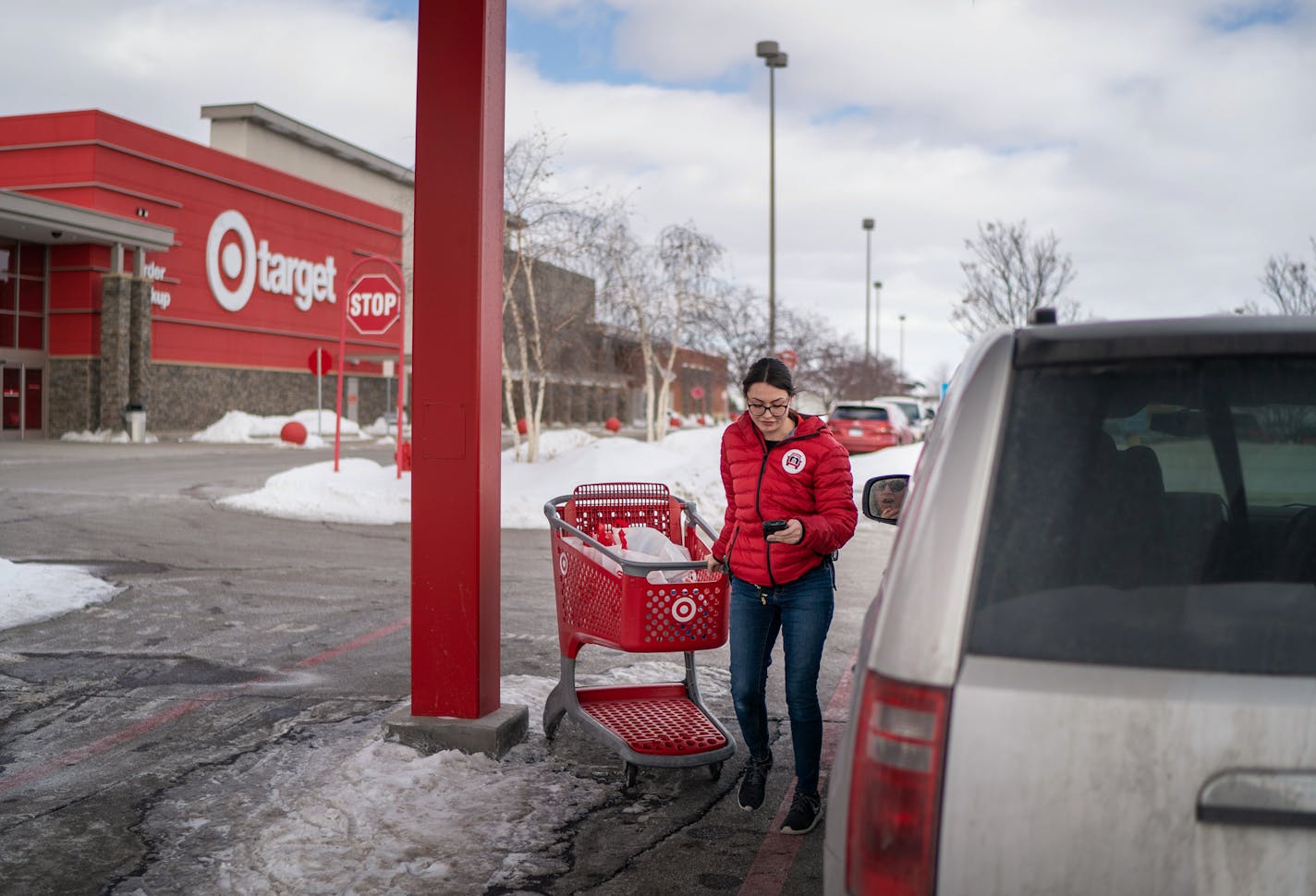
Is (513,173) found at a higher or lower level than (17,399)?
higher

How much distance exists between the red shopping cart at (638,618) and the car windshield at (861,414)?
90.9 feet

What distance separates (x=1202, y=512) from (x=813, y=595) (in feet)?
7.77

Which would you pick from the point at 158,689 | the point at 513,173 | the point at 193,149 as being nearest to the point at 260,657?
the point at 158,689

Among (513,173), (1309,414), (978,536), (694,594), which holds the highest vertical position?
(513,173)

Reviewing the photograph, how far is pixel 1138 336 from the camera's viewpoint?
1968mm

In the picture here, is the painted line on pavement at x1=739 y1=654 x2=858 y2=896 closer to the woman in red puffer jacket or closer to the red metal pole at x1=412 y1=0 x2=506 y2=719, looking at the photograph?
the woman in red puffer jacket

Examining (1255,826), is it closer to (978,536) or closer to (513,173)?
(978,536)

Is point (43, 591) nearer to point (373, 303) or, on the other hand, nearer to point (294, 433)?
point (373, 303)

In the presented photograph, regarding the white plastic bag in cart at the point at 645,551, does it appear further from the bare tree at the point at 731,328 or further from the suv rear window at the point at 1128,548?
the bare tree at the point at 731,328

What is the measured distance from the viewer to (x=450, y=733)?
16.1ft

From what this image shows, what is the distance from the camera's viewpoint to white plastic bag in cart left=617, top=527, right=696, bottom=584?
4.64 meters

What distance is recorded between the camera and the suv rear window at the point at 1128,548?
1.81 metres

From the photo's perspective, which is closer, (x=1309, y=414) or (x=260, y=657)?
(x=1309, y=414)

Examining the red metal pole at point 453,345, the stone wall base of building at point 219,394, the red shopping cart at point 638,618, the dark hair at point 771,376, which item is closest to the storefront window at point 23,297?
the stone wall base of building at point 219,394
